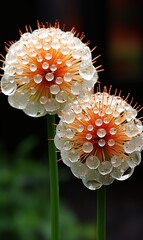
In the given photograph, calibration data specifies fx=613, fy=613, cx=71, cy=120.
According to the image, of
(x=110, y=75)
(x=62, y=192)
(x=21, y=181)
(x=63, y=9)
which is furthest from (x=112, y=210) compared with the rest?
(x=21, y=181)

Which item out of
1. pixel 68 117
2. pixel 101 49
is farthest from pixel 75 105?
pixel 101 49

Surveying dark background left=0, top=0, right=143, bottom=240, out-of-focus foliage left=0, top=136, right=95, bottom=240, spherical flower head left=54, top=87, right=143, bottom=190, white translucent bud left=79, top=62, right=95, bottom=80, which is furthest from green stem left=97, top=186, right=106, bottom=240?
dark background left=0, top=0, right=143, bottom=240

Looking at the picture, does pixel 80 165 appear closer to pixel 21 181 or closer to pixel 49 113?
pixel 49 113

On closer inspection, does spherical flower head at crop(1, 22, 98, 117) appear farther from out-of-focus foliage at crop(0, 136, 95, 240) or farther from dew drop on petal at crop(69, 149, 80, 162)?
out-of-focus foliage at crop(0, 136, 95, 240)

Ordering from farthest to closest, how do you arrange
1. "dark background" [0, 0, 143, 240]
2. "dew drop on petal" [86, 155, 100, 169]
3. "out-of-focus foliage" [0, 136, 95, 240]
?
"dark background" [0, 0, 143, 240], "out-of-focus foliage" [0, 136, 95, 240], "dew drop on petal" [86, 155, 100, 169]

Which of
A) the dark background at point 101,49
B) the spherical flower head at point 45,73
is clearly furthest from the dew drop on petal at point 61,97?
the dark background at point 101,49

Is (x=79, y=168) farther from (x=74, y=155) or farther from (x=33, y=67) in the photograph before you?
(x=33, y=67)

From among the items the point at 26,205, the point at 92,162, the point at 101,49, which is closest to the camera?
the point at 92,162
